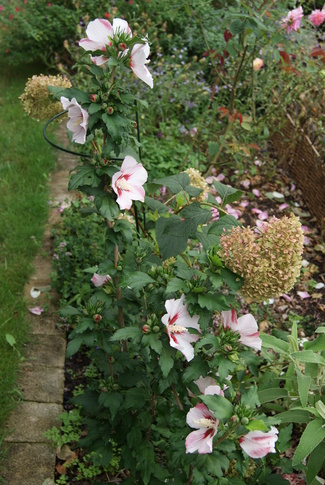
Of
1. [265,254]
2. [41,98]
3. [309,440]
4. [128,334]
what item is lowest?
[309,440]

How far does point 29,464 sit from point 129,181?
1107mm

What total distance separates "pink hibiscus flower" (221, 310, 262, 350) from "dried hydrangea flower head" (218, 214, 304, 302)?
0.08m

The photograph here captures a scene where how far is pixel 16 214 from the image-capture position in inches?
118

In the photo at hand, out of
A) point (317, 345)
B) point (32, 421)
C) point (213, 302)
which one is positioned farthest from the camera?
point (32, 421)

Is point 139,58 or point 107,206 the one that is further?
point 107,206

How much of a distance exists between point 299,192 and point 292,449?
199 cm

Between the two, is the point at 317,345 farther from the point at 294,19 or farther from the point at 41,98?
the point at 294,19

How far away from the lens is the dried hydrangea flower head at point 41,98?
156 centimetres

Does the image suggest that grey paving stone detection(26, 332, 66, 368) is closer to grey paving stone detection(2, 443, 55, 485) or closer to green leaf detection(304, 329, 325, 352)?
grey paving stone detection(2, 443, 55, 485)

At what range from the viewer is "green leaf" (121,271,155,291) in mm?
1307

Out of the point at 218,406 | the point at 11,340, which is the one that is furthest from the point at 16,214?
the point at 218,406

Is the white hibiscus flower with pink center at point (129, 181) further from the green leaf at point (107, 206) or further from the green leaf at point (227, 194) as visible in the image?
the green leaf at point (227, 194)

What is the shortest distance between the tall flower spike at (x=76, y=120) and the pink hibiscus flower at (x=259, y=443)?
81cm

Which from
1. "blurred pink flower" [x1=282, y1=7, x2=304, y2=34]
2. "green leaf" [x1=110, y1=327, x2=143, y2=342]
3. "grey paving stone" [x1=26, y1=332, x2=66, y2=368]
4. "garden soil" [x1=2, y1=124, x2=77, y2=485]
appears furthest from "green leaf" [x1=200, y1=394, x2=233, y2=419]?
"blurred pink flower" [x1=282, y1=7, x2=304, y2=34]
